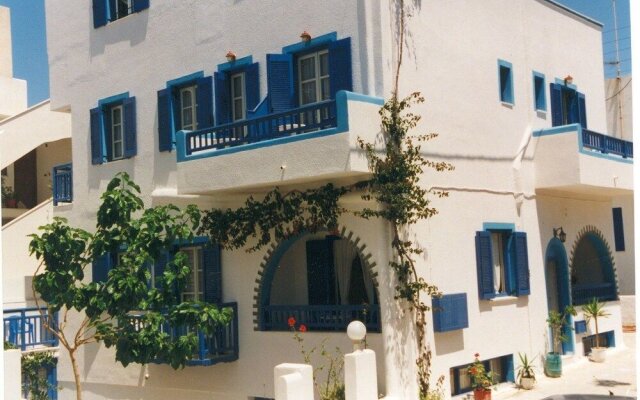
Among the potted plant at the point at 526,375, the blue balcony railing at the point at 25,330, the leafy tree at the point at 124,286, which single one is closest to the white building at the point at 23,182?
the blue balcony railing at the point at 25,330

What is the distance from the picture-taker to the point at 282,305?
1535 centimetres

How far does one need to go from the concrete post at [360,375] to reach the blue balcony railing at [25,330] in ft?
28.7

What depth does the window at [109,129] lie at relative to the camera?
60.4 ft

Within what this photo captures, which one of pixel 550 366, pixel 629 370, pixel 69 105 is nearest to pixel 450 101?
pixel 550 366

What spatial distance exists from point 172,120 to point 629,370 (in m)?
11.3

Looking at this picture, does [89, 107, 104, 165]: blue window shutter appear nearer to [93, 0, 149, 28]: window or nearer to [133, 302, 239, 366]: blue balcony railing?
[93, 0, 149, 28]: window

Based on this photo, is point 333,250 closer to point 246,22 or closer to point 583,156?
point 246,22

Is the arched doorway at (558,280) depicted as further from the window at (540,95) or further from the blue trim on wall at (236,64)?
the blue trim on wall at (236,64)

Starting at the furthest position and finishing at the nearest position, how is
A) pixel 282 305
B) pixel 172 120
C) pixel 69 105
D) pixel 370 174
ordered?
1. pixel 69 105
2. pixel 172 120
3. pixel 282 305
4. pixel 370 174

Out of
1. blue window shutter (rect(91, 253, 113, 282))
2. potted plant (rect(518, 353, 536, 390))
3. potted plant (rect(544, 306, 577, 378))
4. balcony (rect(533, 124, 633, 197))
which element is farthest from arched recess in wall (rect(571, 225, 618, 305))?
blue window shutter (rect(91, 253, 113, 282))

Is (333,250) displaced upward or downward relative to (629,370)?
upward

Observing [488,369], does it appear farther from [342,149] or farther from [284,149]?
[284,149]

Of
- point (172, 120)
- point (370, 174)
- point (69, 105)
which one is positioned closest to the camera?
point (370, 174)

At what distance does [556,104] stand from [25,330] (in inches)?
543
